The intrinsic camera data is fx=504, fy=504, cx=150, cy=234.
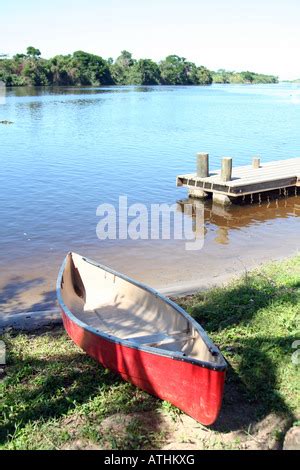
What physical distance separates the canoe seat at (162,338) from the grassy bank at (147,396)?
537mm

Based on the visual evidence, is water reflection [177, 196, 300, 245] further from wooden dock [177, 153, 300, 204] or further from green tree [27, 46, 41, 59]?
green tree [27, 46, 41, 59]

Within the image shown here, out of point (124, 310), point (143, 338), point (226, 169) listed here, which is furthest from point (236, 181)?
point (143, 338)

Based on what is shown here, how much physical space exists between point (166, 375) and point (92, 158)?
2135 cm

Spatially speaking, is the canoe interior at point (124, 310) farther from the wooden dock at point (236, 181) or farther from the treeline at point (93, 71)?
the treeline at point (93, 71)

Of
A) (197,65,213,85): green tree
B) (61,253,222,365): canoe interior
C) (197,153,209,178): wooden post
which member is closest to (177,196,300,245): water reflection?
(197,153,209,178): wooden post

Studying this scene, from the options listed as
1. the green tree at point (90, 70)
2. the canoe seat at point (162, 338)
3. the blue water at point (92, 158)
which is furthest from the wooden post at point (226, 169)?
the green tree at point (90, 70)

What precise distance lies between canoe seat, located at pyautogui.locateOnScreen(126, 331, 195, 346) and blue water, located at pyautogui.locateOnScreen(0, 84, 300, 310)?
581cm

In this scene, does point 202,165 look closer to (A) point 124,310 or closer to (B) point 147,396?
(A) point 124,310

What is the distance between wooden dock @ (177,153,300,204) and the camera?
16.7 m

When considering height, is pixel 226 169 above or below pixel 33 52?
below

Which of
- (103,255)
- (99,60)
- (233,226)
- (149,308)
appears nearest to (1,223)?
(103,255)

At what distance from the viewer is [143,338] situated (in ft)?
20.3

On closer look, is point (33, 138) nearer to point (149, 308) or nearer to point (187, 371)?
point (149, 308)

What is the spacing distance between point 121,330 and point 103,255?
18.0ft
